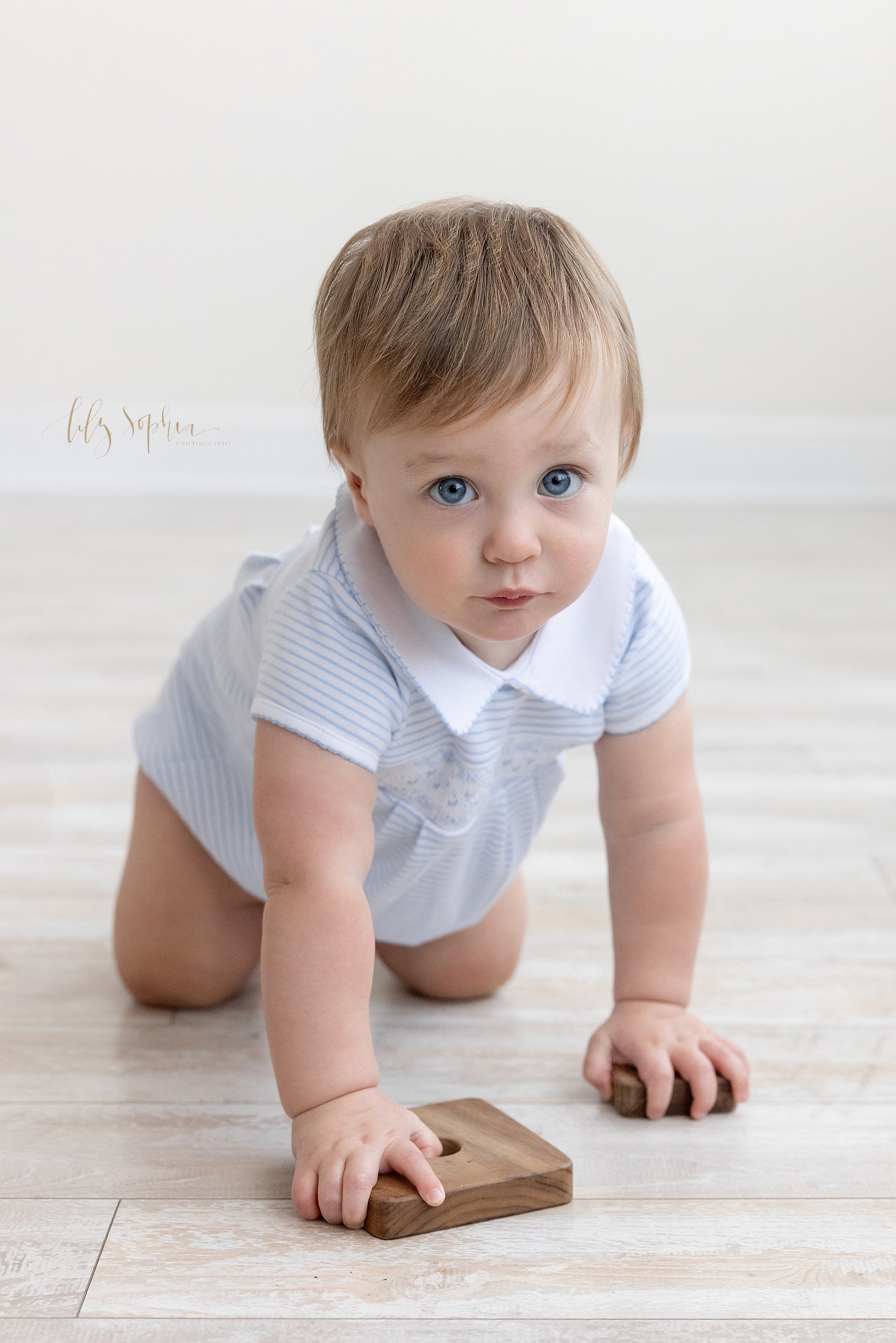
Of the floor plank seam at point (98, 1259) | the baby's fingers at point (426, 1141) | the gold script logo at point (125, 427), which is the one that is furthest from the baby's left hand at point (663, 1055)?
the gold script logo at point (125, 427)

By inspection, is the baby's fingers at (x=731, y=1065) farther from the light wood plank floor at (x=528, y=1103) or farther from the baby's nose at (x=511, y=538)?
the baby's nose at (x=511, y=538)

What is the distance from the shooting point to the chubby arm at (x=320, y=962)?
0.55 meters

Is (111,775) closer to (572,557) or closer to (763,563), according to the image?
(572,557)

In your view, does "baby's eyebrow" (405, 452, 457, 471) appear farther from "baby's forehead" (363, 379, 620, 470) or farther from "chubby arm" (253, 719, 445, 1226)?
"chubby arm" (253, 719, 445, 1226)

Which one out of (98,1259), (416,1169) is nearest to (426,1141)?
(416,1169)

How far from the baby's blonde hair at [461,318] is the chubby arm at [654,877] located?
170mm

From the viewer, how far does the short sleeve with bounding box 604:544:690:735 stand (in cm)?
64

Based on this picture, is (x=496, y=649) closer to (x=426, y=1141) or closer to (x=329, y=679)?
(x=329, y=679)

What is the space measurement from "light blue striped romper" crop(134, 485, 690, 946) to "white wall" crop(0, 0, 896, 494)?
0.29 metres

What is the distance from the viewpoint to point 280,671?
1.91ft

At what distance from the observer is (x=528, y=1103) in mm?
644

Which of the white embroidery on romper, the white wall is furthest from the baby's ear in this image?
the white wall

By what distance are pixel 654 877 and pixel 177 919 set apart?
0.25 m

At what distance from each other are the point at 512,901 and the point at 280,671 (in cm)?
26
